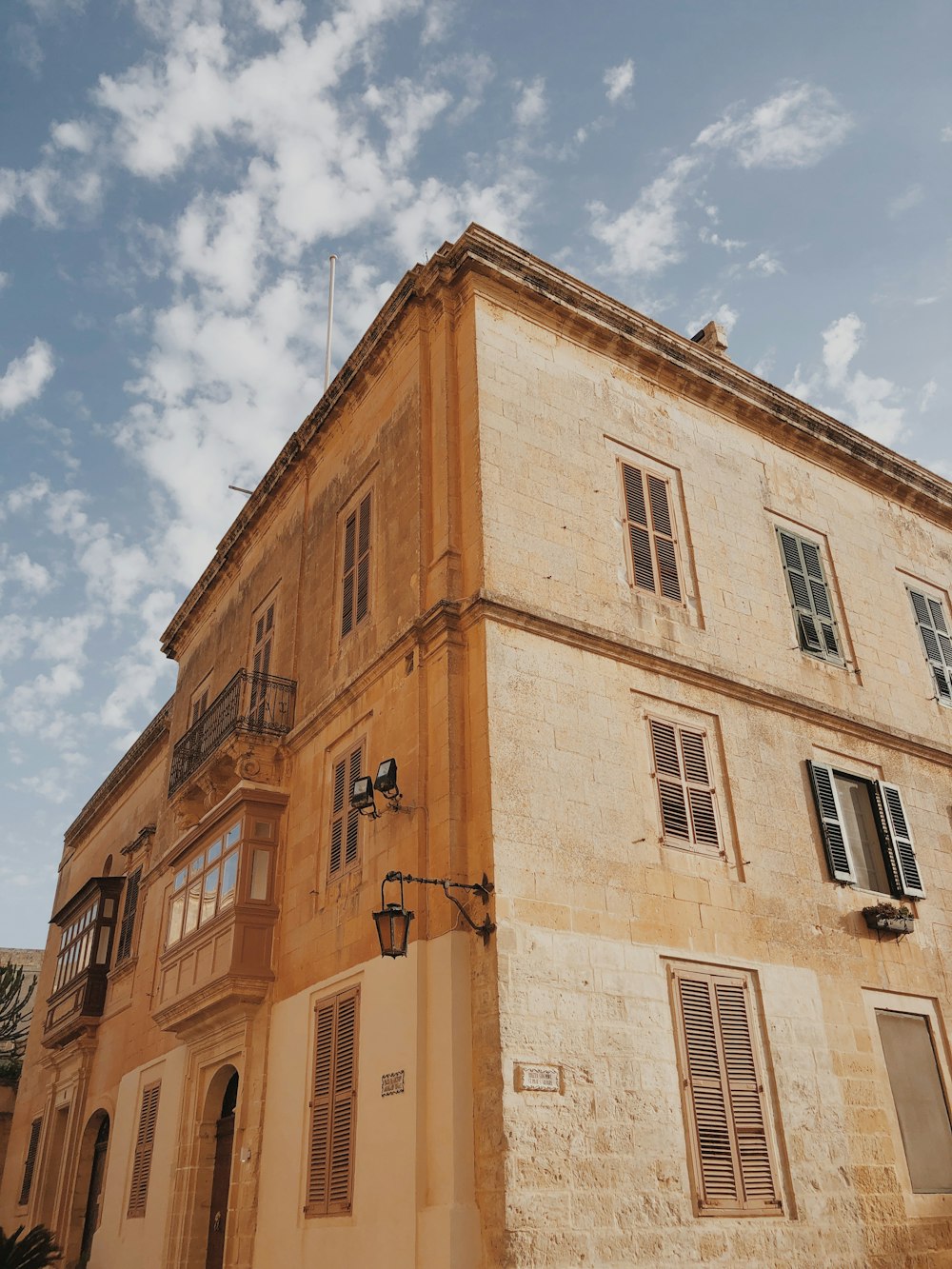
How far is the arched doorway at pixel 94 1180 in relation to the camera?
18.9 meters

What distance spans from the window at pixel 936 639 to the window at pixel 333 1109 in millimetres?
9321

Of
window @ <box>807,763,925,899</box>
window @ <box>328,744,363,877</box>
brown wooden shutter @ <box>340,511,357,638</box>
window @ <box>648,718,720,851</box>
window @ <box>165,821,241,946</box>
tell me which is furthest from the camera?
brown wooden shutter @ <box>340,511,357,638</box>

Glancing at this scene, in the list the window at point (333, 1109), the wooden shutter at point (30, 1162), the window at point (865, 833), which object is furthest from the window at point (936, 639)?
the wooden shutter at point (30, 1162)

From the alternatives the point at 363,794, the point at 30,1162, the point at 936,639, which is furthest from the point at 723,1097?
the point at 30,1162

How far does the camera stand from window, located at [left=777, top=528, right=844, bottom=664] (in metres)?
13.8

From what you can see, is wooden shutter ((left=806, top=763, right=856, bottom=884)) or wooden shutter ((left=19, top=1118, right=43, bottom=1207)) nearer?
wooden shutter ((left=806, top=763, right=856, bottom=884))

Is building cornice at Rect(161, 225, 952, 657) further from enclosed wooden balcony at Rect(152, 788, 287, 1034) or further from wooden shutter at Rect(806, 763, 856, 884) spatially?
enclosed wooden balcony at Rect(152, 788, 287, 1034)

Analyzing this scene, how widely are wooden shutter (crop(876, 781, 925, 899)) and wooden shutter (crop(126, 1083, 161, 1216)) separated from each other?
1033 centimetres

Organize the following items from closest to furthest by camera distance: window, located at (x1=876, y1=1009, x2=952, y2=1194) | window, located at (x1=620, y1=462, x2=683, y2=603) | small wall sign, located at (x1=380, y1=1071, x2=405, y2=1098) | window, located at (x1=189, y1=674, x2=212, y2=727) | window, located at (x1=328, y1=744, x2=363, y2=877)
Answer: small wall sign, located at (x1=380, y1=1071, x2=405, y2=1098), window, located at (x1=876, y1=1009, x2=952, y2=1194), window, located at (x1=328, y1=744, x2=363, y2=877), window, located at (x1=620, y1=462, x2=683, y2=603), window, located at (x1=189, y1=674, x2=212, y2=727)

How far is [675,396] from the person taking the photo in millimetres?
14352

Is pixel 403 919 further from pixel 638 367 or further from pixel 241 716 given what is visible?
pixel 638 367

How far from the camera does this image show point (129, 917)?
20.9 meters

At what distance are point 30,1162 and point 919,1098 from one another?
60.6 feet

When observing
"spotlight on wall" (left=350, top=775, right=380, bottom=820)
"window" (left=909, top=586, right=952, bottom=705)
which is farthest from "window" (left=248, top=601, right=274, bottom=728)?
"window" (left=909, top=586, right=952, bottom=705)
